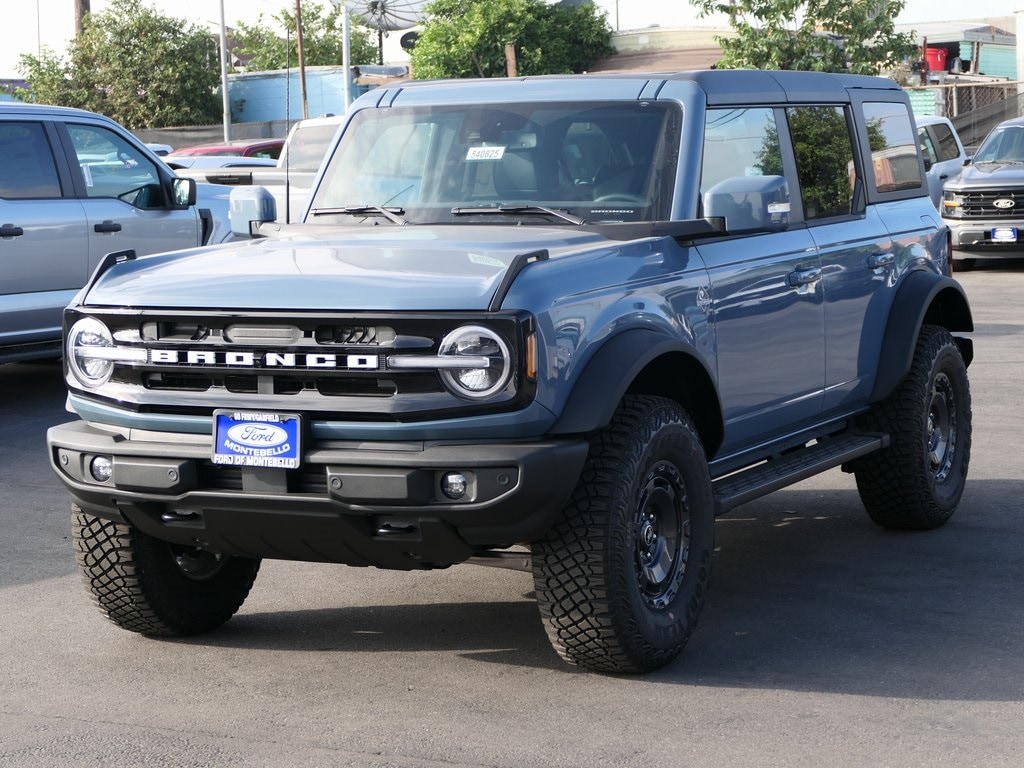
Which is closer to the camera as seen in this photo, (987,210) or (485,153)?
(485,153)

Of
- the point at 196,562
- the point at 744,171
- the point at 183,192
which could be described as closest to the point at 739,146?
the point at 744,171

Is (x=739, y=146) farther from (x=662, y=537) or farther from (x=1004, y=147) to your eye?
(x=1004, y=147)

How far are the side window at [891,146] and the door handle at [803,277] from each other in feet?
3.44

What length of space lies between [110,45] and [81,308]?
161ft

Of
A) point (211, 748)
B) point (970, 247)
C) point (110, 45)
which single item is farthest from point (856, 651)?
point (110, 45)

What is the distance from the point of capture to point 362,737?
4.52m

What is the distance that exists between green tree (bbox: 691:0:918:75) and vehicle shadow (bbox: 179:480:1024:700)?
24921mm

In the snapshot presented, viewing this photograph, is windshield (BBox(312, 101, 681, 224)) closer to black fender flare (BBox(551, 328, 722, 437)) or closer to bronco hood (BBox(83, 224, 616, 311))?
bronco hood (BBox(83, 224, 616, 311))

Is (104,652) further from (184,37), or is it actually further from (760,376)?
(184,37)

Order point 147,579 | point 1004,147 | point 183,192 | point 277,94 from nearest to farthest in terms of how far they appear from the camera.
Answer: point 147,579 < point 183,192 < point 1004,147 < point 277,94

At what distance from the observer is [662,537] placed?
517cm

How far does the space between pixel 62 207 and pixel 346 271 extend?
21.5 ft

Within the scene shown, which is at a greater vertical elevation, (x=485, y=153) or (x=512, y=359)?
(x=485, y=153)

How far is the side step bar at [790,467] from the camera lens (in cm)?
563
